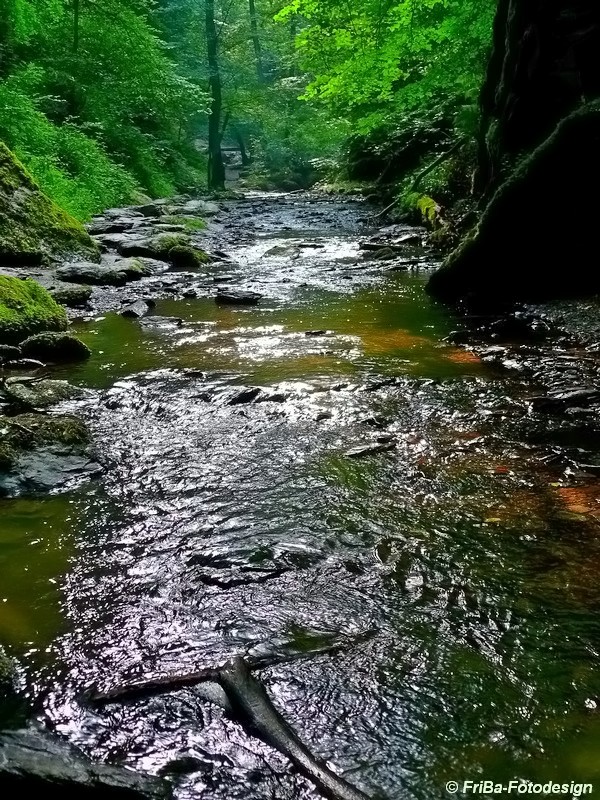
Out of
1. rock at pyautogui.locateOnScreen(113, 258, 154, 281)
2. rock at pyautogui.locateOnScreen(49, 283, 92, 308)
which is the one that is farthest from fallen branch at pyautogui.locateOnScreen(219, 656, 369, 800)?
rock at pyautogui.locateOnScreen(113, 258, 154, 281)

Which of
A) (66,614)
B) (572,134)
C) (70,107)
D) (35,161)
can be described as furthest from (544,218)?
(70,107)

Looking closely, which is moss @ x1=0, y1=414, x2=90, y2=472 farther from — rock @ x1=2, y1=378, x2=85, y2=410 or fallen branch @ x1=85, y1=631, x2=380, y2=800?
fallen branch @ x1=85, y1=631, x2=380, y2=800

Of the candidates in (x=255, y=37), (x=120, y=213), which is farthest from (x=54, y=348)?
(x=255, y=37)

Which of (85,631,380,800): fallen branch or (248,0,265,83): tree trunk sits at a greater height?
(248,0,265,83): tree trunk

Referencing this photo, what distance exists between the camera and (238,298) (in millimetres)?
8758

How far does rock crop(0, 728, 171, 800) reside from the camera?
1670 mm

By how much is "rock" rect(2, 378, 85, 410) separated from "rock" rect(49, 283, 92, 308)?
349cm

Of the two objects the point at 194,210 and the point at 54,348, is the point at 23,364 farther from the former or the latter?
the point at 194,210

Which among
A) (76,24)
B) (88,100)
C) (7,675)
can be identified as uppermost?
(76,24)

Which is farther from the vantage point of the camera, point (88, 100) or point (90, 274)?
point (88, 100)

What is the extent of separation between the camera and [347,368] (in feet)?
19.4

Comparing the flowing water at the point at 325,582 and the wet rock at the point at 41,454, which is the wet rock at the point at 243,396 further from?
the wet rock at the point at 41,454

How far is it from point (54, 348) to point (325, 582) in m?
4.46

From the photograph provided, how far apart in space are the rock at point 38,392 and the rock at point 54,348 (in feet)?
2.71
